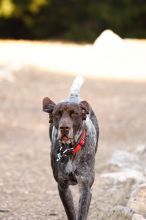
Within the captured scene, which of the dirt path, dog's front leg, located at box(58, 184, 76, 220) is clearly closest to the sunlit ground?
the dirt path

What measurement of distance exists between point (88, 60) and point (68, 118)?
13347mm

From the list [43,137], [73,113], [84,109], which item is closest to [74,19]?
[43,137]

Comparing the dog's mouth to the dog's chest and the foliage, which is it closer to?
the dog's chest

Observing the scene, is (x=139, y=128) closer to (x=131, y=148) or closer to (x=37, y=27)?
(x=131, y=148)

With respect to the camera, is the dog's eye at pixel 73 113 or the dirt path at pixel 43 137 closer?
the dog's eye at pixel 73 113

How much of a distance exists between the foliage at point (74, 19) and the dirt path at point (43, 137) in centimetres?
917

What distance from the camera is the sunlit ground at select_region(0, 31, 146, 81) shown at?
727 inches

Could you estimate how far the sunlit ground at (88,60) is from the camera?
60.5ft

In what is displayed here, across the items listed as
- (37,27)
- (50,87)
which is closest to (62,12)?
(37,27)

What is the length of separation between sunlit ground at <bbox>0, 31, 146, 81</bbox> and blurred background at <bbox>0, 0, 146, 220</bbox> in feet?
0.08

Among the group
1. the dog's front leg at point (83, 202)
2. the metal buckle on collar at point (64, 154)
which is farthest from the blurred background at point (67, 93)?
the metal buckle on collar at point (64, 154)

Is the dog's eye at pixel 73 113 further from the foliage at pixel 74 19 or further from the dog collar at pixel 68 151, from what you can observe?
the foliage at pixel 74 19

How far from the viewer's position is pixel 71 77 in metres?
18.0

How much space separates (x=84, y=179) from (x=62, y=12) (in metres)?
21.8
